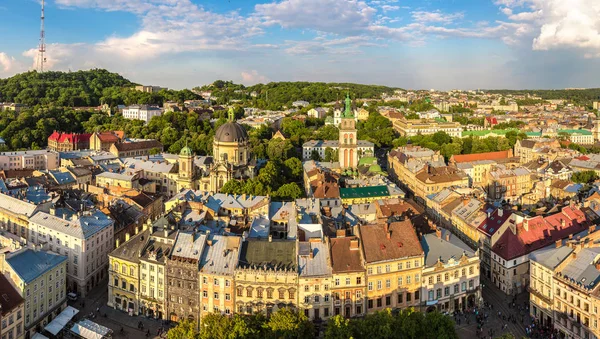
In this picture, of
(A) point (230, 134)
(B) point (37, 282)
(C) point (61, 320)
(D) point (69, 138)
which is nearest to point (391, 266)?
(C) point (61, 320)

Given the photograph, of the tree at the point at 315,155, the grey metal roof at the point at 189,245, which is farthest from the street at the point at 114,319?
the tree at the point at 315,155

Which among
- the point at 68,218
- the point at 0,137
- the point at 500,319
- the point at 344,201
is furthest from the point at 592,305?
the point at 0,137

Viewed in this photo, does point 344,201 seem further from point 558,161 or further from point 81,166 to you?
point 558,161

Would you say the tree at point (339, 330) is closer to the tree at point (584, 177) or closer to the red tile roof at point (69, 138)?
the tree at point (584, 177)

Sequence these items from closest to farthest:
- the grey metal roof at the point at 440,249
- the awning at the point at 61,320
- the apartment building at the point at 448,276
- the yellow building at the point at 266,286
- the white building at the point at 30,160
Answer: the awning at the point at 61,320, the yellow building at the point at 266,286, the apartment building at the point at 448,276, the grey metal roof at the point at 440,249, the white building at the point at 30,160

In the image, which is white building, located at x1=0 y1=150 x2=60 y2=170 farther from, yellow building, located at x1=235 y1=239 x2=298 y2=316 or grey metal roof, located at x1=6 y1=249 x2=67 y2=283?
yellow building, located at x1=235 y1=239 x2=298 y2=316

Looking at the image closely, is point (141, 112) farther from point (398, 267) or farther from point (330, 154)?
point (398, 267)
